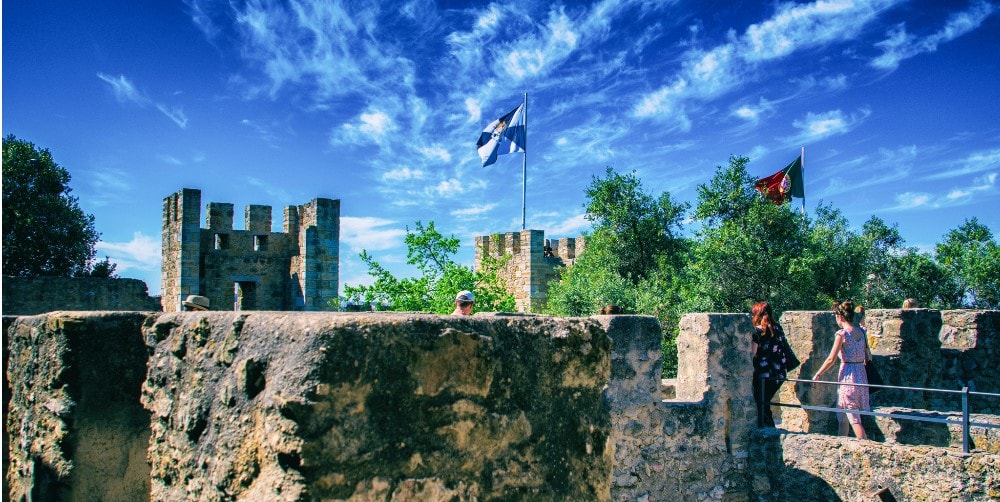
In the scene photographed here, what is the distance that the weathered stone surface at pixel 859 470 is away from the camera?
21.5 ft

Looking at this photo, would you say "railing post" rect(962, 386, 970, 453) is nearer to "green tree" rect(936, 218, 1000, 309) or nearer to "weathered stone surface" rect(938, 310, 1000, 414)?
"weathered stone surface" rect(938, 310, 1000, 414)

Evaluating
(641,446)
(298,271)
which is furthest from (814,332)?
(298,271)

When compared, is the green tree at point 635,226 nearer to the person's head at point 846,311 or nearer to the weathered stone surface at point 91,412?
the person's head at point 846,311

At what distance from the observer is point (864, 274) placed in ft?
63.6

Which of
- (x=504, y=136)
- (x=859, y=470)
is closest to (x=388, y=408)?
(x=859, y=470)

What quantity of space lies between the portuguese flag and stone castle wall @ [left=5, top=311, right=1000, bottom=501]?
19509mm

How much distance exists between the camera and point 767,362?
804cm

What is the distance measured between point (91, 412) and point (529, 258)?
18.9 meters

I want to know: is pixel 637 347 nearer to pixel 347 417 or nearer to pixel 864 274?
pixel 347 417

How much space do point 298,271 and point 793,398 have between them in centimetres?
1610

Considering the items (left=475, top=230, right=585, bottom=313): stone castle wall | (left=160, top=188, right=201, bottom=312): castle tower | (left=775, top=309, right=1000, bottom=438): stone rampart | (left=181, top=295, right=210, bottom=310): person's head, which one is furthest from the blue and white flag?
(left=181, top=295, right=210, bottom=310): person's head

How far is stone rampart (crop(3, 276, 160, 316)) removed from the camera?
1778 centimetres

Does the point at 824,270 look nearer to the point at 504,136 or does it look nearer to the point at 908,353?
the point at 908,353

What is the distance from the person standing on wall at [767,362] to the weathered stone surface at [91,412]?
6.72 m
